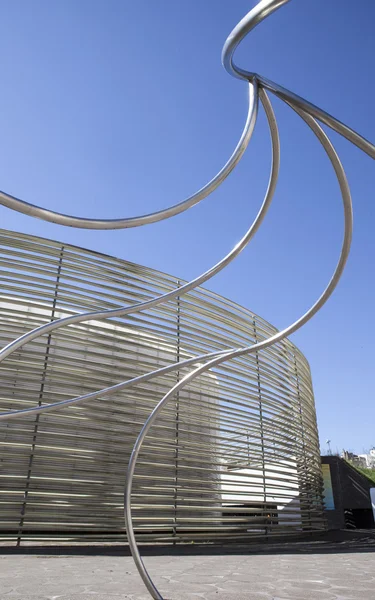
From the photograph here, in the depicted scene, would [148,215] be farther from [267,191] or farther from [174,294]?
[267,191]

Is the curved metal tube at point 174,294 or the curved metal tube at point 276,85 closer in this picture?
the curved metal tube at point 276,85

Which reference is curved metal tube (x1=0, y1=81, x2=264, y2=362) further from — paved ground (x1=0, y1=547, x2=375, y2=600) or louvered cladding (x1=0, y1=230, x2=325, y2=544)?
louvered cladding (x1=0, y1=230, x2=325, y2=544)

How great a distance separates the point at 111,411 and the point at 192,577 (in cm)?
301

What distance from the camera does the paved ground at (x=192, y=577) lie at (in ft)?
7.68

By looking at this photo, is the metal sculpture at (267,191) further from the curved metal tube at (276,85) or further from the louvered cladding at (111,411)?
the louvered cladding at (111,411)

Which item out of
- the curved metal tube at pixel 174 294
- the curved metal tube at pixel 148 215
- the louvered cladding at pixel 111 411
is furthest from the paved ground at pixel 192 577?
the curved metal tube at pixel 148 215

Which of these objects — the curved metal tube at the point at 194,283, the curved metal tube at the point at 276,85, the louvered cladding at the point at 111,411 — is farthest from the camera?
the louvered cladding at the point at 111,411

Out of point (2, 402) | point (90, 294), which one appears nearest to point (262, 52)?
point (90, 294)

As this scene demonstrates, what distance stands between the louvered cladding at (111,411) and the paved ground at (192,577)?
3.04 ft

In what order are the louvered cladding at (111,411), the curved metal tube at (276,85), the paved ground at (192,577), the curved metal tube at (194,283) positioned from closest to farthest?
the curved metal tube at (276,85) < the curved metal tube at (194,283) < the paved ground at (192,577) < the louvered cladding at (111,411)

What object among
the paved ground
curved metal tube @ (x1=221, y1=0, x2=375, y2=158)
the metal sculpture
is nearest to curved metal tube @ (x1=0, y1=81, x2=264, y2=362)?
the metal sculpture

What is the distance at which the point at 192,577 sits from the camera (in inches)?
118

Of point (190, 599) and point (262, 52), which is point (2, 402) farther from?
point (262, 52)

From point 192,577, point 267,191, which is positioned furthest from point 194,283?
point 192,577
